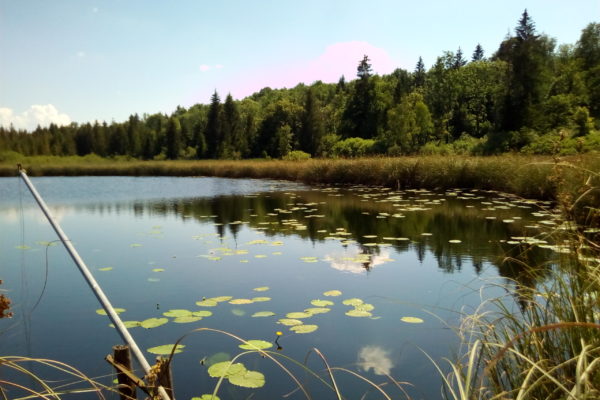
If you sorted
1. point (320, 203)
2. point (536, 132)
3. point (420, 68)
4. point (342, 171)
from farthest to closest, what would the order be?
point (420, 68) → point (536, 132) → point (342, 171) → point (320, 203)

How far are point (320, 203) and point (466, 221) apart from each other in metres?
4.84

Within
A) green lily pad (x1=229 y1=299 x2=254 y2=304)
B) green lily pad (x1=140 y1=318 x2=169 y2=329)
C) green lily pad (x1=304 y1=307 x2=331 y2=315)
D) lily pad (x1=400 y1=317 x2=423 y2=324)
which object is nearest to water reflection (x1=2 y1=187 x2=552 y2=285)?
lily pad (x1=400 y1=317 x2=423 y2=324)

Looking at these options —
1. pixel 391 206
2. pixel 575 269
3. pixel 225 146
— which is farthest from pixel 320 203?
pixel 225 146

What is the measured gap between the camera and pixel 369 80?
5597cm

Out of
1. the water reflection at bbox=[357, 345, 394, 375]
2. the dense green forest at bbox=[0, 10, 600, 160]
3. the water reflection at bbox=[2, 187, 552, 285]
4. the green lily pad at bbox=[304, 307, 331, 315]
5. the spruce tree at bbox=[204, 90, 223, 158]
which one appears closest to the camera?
the water reflection at bbox=[357, 345, 394, 375]

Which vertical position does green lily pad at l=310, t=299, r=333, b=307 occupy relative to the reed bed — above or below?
below

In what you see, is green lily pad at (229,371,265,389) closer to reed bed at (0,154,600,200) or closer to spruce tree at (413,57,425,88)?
reed bed at (0,154,600,200)

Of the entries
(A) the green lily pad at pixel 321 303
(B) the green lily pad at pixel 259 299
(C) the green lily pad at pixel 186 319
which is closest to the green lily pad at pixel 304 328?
(A) the green lily pad at pixel 321 303

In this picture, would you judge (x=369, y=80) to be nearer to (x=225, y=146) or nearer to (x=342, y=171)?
(x=225, y=146)

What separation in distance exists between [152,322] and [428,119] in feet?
150

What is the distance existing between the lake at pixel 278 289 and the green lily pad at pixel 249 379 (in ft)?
0.07

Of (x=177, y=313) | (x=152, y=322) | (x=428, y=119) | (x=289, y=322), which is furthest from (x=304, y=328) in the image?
(x=428, y=119)

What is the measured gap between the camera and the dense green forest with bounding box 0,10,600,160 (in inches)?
1415

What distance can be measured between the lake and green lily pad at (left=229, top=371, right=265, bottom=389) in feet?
0.07
